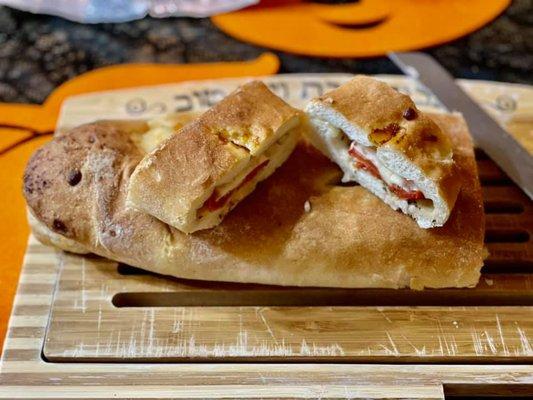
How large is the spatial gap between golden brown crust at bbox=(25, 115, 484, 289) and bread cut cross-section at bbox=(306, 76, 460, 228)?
0.05 meters

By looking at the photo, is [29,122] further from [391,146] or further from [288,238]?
[391,146]

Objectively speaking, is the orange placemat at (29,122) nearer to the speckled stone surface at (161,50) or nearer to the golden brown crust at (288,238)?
the speckled stone surface at (161,50)

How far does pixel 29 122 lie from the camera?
225 cm

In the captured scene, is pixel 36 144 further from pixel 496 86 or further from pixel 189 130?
pixel 496 86

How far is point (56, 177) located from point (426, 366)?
40.1 inches

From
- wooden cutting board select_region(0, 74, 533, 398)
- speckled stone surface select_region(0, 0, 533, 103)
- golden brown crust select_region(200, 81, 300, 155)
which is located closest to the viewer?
wooden cutting board select_region(0, 74, 533, 398)

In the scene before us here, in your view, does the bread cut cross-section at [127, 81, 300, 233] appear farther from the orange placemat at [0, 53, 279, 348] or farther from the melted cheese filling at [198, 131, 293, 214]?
the orange placemat at [0, 53, 279, 348]

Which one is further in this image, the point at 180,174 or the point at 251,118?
the point at 251,118

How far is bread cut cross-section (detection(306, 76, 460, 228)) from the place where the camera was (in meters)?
1.52

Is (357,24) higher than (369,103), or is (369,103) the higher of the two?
(369,103)

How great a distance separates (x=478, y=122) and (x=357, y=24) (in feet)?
2.78

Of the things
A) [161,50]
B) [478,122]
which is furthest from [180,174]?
[161,50]

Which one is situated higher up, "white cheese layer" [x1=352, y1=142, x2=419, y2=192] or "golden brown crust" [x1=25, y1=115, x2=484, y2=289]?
"white cheese layer" [x1=352, y1=142, x2=419, y2=192]

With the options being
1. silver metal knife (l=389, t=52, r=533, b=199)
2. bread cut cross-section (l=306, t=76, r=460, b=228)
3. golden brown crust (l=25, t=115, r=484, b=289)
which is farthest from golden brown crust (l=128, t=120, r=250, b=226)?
silver metal knife (l=389, t=52, r=533, b=199)
